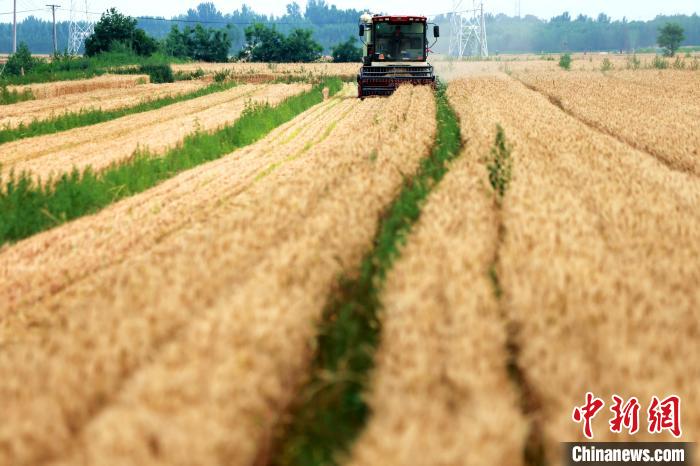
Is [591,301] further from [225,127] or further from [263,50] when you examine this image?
[263,50]

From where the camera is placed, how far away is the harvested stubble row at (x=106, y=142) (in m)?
13.0

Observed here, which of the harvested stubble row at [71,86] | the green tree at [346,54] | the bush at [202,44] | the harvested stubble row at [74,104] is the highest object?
the bush at [202,44]

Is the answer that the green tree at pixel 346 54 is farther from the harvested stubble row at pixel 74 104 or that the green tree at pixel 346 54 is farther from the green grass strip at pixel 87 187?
the green grass strip at pixel 87 187

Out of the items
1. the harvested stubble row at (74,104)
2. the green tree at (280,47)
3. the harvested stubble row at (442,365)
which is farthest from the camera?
the green tree at (280,47)

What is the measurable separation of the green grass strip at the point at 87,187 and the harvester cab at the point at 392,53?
40.1ft

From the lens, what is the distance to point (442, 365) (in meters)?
3.70

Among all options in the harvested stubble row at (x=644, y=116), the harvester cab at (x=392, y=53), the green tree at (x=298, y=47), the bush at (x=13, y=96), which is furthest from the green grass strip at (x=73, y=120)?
the green tree at (x=298, y=47)

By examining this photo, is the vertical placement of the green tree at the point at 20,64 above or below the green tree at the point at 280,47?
below

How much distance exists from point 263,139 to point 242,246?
13642 millimetres

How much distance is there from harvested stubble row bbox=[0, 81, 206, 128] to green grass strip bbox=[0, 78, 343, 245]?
5.68m

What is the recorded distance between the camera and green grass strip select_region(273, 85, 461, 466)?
387 centimetres

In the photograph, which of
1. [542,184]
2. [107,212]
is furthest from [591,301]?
[107,212]

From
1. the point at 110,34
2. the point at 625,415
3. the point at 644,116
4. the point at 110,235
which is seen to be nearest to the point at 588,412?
the point at 625,415

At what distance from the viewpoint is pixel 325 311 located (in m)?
5.32
